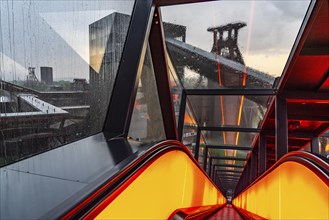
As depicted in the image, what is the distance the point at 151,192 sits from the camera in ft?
7.63

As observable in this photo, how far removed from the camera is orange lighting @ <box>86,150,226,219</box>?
1.63m

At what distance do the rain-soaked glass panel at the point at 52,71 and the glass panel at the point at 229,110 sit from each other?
638 cm

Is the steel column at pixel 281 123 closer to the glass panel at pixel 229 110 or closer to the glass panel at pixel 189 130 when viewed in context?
the glass panel at pixel 229 110

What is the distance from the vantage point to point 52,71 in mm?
2393

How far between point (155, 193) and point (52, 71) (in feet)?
4.80

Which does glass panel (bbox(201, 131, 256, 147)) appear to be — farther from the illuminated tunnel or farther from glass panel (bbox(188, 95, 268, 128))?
the illuminated tunnel

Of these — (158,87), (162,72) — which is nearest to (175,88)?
(158,87)

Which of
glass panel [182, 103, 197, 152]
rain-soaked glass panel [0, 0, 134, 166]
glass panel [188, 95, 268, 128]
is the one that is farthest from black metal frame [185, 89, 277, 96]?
rain-soaked glass panel [0, 0, 134, 166]

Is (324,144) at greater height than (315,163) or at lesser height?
lesser

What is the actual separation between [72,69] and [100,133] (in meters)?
0.83

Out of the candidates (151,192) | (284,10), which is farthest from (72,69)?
(284,10)

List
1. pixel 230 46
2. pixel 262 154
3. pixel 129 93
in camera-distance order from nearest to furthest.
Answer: pixel 129 93, pixel 230 46, pixel 262 154

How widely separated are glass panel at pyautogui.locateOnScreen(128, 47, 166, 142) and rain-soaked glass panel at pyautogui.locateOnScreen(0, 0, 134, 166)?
116cm

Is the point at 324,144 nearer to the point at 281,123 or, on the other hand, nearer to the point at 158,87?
the point at 281,123
